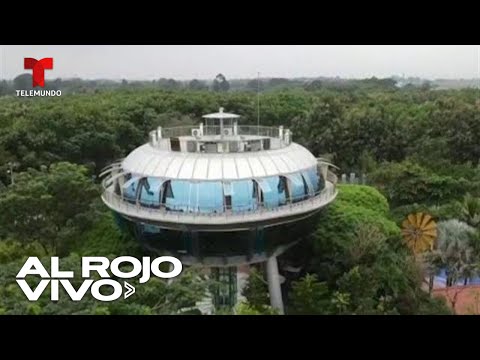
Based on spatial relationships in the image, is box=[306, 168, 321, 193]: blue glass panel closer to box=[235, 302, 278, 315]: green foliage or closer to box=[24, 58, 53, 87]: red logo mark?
box=[235, 302, 278, 315]: green foliage

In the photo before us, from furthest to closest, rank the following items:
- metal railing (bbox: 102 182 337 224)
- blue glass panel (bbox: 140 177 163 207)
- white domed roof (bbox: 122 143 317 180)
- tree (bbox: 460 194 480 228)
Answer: tree (bbox: 460 194 480 228)
blue glass panel (bbox: 140 177 163 207)
white domed roof (bbox: 122 143 317 180)
metal railing (bbox: 102 182 337 224)

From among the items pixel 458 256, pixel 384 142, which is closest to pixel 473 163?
pixel 384 142

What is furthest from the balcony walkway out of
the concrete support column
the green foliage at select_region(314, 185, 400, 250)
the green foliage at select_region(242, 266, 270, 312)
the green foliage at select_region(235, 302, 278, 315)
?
the green foliage at select_region(235, 302, 278, 315)

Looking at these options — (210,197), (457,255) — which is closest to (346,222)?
(457,255)

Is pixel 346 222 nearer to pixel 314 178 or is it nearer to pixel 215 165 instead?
pixel 314 178

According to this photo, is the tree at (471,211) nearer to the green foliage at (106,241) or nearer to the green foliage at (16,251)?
the green foliage at (106,241)

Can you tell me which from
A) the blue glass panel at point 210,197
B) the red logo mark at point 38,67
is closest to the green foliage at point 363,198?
the blue glass panel at point 210,197

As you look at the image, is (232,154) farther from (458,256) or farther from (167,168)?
(458,256)
